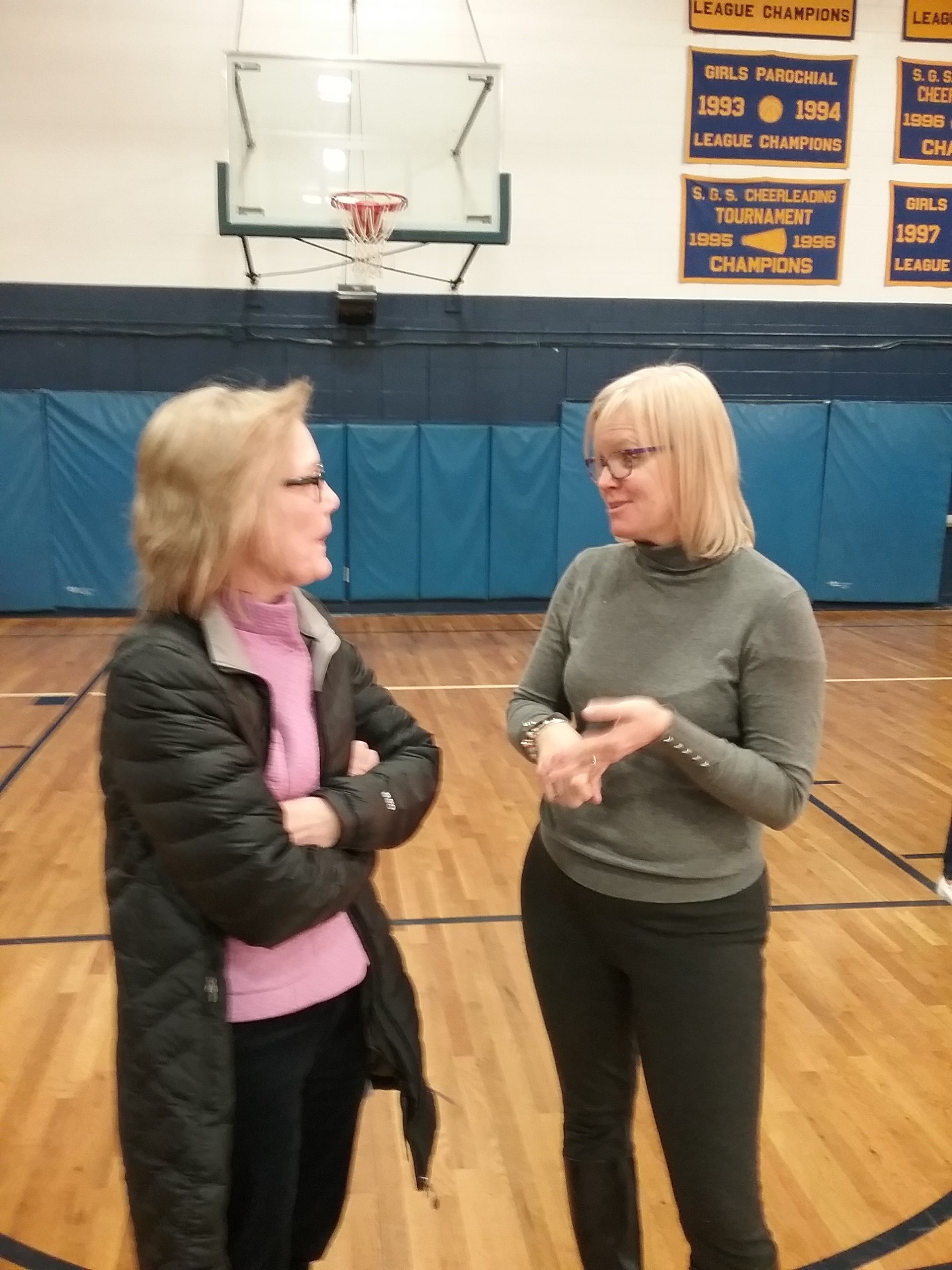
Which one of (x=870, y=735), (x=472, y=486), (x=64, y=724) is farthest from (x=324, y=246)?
(x=870, y=735)

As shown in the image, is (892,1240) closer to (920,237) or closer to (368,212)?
(368,212)

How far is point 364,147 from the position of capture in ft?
24.3

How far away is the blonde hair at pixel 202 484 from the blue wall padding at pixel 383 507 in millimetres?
7395

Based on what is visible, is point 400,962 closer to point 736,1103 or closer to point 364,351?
point 736,1103

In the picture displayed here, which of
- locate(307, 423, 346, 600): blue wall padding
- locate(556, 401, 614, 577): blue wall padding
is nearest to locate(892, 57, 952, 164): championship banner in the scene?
locate(556, 401, 614, 577): blue wall padding

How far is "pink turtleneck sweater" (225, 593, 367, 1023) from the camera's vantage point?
1303 millimetres

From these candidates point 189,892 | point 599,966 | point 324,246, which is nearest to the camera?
point 189,892

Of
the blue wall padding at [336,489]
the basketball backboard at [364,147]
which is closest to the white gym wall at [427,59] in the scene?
the basketball backboard at [364,147]

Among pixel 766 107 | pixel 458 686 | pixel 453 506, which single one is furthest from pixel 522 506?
pixel 766 107

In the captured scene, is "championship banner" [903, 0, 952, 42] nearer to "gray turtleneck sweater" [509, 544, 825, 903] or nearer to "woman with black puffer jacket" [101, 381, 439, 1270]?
"gray turtleneck sweater" [509, 544, 825, 903]

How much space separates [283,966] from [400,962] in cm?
26

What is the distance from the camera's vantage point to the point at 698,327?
9000mm

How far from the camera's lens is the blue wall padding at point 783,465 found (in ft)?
29.0

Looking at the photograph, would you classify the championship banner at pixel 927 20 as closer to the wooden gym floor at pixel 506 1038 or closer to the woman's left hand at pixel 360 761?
the wooden gym floor at pixel 506 1038
